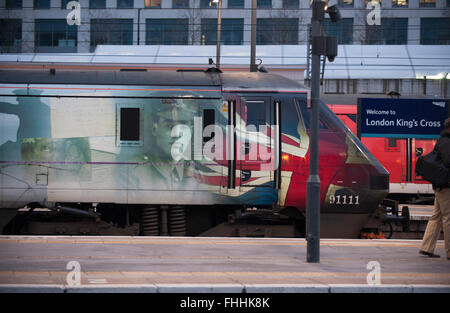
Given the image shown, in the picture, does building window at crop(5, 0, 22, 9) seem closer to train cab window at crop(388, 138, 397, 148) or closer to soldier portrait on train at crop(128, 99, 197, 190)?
train cab window at crop(388, 138, 397, 148)

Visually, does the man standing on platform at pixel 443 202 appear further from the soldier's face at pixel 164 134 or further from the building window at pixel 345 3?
the building window at pixel 345 3

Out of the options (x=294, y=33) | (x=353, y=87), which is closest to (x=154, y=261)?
(x=353, y=87)

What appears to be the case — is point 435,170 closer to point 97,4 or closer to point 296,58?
point 296,58

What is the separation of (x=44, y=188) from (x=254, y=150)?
3889mm

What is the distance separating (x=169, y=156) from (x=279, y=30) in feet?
133

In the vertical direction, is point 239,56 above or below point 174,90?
above

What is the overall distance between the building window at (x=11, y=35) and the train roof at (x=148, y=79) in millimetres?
35017

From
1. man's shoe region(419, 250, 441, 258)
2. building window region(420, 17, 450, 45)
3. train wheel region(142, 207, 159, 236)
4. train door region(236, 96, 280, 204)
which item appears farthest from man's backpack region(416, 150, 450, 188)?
building window region(420, 17, 450, 45)

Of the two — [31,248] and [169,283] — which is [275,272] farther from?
[31,248]

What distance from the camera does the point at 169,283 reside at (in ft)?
24.3

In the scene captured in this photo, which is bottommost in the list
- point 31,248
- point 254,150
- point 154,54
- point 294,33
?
point 31,248

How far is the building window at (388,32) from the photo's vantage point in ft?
160

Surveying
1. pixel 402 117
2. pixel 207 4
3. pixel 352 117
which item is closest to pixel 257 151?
pixel 402 117
